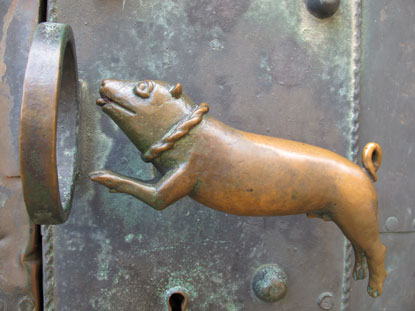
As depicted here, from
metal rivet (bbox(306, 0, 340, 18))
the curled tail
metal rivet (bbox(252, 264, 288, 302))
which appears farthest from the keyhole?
metal rivet (bbox(306, 0, 340, 18))

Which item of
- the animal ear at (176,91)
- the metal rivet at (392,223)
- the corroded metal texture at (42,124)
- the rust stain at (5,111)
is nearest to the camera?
the corroded metal texture at (42,124)

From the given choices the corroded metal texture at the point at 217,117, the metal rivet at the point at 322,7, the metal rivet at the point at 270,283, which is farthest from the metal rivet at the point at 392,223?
the metal rivet at the point at 322,7

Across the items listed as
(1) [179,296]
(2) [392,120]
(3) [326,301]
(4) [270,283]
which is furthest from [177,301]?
(2) [392,120]

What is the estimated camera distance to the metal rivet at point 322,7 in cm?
64

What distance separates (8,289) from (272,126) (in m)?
0.49

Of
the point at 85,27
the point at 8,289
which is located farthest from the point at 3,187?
the point at 85,27

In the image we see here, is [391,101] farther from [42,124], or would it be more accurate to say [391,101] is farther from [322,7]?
[42,124]

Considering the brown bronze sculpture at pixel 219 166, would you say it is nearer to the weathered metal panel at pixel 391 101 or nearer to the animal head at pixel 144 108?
the animal head at pixel 144 108

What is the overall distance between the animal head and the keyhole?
0.27 m

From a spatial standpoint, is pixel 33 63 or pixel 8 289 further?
pixel 8 289

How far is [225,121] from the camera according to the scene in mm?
649

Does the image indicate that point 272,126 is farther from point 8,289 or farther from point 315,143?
point 8,289

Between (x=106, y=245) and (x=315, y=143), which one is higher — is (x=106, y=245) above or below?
below

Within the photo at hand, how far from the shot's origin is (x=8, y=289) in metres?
0.62
